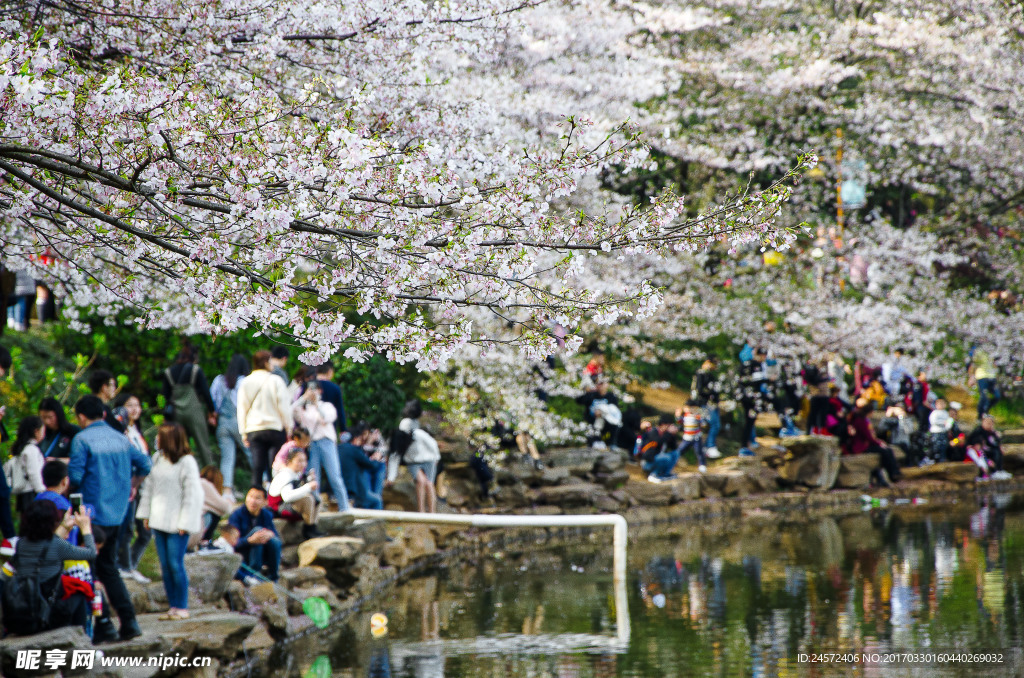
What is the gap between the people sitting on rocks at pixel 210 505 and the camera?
8.79 m

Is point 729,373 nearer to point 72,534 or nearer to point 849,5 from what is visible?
point 849,5

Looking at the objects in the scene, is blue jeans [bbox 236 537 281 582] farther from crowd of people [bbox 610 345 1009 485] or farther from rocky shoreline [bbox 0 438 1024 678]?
crowd of people [bbox 610 345 1009 485]

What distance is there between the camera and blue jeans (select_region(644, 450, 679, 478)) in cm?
1680

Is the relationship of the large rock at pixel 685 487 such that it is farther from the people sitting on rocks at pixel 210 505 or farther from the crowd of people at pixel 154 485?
the people sitting on rocks at pixel 210 505

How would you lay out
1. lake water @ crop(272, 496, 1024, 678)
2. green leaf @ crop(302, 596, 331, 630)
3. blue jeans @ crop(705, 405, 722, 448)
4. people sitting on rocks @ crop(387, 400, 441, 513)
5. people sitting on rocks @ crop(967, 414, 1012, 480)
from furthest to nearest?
people sitting on rocks @ crop(967, 414, 1012, 480), blue jeans @ crop(705, 405, 722, 448), people sitting on rocks @ crop(387, 400, 441, 513), green leaf @ crop(302, 596, 331, 630), lake water @ crop(272, 496, 1024, 678)

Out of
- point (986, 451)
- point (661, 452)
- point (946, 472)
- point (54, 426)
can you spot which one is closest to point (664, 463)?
point (661, 452)

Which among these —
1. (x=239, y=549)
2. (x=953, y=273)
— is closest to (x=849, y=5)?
(x=953, y=273)

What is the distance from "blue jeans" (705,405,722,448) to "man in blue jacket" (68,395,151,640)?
41.0 ft

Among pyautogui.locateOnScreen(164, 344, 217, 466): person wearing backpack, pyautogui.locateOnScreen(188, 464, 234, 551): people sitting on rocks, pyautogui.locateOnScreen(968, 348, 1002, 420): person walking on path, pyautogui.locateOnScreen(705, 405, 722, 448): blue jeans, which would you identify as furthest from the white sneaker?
pyautogui.locateOnScreen(968, 348, 1002, 420): person walking on path

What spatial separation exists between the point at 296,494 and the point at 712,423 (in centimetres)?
1012

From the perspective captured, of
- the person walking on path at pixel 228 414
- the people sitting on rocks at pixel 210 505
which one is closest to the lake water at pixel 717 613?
the people sitting on rocks at pixel 210 505

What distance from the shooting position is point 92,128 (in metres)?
4.34

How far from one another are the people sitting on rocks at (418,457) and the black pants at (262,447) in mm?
2557

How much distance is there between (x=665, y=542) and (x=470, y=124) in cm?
784
